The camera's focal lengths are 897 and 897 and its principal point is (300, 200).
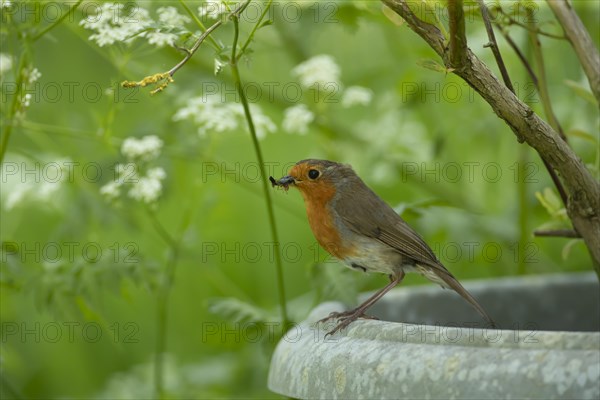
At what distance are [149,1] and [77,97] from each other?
221 centimetres

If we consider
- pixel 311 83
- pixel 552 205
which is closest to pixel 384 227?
pixel 552 205

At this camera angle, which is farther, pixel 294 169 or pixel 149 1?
pixel 149 1

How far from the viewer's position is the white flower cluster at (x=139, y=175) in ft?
9.14

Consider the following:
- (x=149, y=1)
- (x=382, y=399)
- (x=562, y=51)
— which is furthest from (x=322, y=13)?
(x=382, y=399)

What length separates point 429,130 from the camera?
13.3 feet

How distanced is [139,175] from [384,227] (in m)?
0.94

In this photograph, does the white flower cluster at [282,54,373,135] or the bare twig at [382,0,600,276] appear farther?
the white flower cluster at [282,54,373,135]

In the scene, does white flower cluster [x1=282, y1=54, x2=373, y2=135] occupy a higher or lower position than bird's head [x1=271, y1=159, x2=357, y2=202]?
higher

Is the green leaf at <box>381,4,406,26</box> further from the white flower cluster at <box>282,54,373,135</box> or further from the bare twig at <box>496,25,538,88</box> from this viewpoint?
the white flower cluster at <box>282,54,373,135</box>

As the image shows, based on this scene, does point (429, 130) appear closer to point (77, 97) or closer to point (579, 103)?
point (579, 103)

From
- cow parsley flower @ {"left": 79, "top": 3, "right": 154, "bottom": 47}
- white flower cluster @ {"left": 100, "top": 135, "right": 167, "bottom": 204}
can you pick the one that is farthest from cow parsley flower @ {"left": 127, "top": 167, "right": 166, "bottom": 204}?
cow parsley flower @ {"left": 79, "top": 3, "right": 154, "bottom": 47}

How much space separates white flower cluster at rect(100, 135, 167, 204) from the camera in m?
2.79

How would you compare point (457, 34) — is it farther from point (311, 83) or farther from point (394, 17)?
point (311, 83)

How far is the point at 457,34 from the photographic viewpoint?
5.39ft
